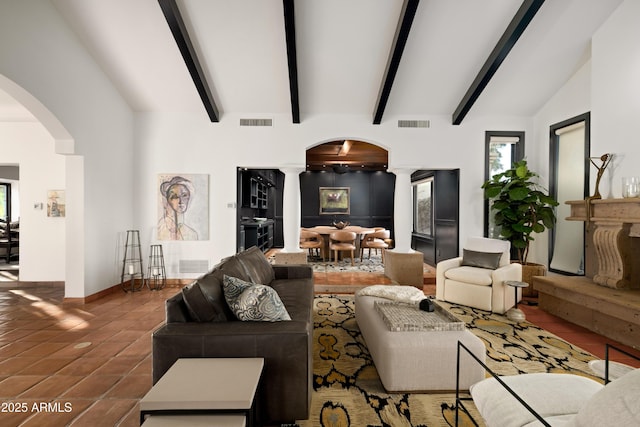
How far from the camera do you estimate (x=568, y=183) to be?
15.2 ft

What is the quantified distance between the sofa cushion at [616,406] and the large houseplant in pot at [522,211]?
167 inches

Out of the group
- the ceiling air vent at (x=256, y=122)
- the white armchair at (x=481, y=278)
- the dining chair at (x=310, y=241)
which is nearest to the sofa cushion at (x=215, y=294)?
the white armchair at (x=481, y=278)

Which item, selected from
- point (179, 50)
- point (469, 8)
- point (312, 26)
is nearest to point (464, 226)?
point (469, 8)

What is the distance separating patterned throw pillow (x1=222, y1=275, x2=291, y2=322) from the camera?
1.83 m

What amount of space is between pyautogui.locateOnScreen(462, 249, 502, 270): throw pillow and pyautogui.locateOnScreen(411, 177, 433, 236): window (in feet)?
8.65

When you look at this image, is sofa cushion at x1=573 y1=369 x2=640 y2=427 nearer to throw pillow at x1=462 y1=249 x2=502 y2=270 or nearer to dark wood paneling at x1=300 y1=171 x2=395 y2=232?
throw pillow at x1=462 y1=249 x2=502 y2=270

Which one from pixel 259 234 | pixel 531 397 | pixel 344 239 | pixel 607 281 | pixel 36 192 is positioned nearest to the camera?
pixel 531 397

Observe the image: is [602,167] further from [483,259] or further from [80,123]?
[80,123]

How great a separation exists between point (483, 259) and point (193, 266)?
182 inches

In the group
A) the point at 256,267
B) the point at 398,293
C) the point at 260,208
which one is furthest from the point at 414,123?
the point at 260,208

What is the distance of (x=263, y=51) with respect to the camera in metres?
4.08

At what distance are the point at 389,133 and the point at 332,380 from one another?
4.19 meters

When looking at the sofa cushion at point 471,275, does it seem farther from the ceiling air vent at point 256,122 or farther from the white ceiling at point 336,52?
the ceiling air vent at point 256,122

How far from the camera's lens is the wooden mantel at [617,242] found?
10.4 feet
